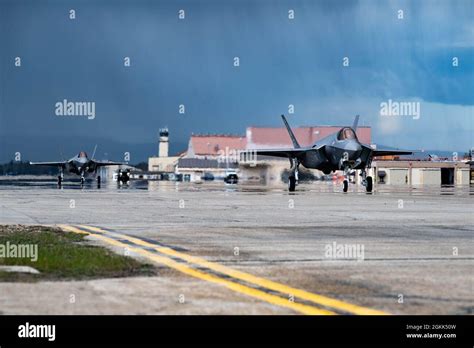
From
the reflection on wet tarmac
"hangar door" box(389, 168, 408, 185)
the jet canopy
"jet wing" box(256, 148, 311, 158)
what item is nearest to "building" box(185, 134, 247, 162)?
"hangar door" box(389, 168, 408, 185)

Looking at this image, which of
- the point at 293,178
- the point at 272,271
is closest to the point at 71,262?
the point at 272,271

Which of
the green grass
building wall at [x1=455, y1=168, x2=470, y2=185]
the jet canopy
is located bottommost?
the green grass

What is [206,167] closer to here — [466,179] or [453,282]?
[466,179]

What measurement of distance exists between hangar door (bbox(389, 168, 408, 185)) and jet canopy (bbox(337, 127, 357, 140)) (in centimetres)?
6481

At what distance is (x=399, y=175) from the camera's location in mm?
108875

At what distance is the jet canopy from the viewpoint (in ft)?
143

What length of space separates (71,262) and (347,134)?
34.5 meters

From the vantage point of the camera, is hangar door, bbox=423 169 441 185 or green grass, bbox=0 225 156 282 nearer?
green grass, bbox=0 225 156 282

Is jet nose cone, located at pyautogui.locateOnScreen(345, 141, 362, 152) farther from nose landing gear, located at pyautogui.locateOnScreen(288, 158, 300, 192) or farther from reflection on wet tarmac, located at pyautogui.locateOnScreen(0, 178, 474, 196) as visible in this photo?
nose landing gear, located at pyautogui.locateOnScreen(288, 158, 300, 192)

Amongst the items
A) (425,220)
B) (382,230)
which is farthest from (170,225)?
(425,220)

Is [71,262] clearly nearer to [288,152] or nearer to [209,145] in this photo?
[288,152]

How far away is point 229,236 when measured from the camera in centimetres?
1533

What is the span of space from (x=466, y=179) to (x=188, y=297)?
10848cm
